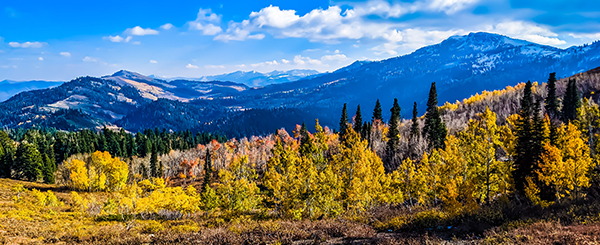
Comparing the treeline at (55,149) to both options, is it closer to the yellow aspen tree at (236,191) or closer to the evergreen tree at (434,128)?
the yellow aspen tree at (236,191)

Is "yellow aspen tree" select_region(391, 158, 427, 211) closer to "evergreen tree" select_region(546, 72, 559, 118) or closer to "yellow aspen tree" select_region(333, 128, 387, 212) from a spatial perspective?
"yellow aspen tree" select_region(333, 128, 387, 212)

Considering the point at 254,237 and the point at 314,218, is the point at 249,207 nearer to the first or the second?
the point at 314,218

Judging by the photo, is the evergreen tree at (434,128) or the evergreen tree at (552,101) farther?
the evergreen tree at (552,101)

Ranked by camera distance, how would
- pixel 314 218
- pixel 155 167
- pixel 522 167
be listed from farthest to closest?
pixel 155 167 → pixel 522 167 → pixel 314 218

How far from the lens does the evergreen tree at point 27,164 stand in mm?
95062

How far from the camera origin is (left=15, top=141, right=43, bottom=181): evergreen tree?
95.1 m

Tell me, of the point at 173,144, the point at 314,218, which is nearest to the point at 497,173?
the point at 314,218

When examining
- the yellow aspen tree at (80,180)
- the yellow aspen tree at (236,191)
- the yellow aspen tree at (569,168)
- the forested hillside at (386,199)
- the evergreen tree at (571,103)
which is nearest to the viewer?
the forested hillside at (386,199)

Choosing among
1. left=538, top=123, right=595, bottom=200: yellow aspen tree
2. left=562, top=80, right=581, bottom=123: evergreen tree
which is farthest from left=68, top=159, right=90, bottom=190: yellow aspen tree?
left=562, top=80, right=581, bottom=123: evergreen tree

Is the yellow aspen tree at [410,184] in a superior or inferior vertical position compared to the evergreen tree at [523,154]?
inferior

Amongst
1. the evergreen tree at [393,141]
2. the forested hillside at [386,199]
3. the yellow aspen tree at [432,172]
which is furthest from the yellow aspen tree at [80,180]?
the yellow aspen tree at [432,172]

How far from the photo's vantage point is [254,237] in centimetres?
2183

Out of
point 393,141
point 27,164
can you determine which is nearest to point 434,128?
point 393,141

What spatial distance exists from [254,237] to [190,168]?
12681cm
